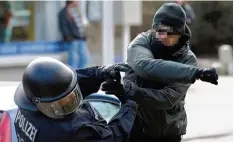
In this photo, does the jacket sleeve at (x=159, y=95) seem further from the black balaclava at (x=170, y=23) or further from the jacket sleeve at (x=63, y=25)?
the jacket sleeve at (x=63, y=25)

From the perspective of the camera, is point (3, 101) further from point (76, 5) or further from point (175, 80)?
point (76, 5)

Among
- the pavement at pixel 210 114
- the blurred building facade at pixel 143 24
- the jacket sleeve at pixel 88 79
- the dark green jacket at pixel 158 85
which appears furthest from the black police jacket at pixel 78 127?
the blurred building facade at pixel 143 24

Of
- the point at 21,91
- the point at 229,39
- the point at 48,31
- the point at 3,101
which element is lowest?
the point at 229,39

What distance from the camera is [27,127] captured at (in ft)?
9.39

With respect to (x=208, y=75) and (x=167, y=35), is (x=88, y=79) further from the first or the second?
(x=208, y=75)

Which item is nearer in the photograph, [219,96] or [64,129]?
[64,129]

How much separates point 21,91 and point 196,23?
14996 mm

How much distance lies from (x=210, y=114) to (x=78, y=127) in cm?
567

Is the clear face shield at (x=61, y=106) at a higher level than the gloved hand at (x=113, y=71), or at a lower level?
lower

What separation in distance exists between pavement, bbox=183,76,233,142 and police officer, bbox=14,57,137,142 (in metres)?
3.89

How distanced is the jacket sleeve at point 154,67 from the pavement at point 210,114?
12.1ft

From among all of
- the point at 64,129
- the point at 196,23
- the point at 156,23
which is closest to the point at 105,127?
the point at 64,129

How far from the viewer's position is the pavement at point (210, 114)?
7012 mm

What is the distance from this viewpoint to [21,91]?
2996 millimetres
